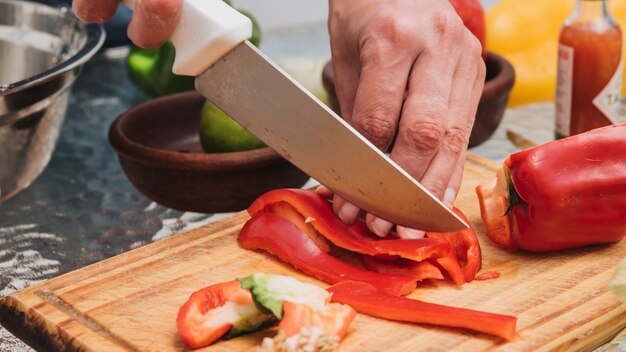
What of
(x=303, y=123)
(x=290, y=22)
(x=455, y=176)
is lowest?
(x=290, y=22)

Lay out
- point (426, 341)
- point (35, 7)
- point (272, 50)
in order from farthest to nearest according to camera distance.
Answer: point (272, 50) → point (35, 7) → point (426, 341)

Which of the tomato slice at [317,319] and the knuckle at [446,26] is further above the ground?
the knuckle at [446,26]

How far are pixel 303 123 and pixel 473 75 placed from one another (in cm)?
35

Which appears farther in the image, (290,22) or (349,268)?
(290,22)

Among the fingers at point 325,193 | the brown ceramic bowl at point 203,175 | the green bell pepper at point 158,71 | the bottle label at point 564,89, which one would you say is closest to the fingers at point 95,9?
the brown ceramic bowl at point 203,175

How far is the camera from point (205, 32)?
127 cm

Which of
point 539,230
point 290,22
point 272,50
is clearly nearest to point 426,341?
point 539,230

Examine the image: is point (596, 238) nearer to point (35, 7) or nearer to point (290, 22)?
point (35, 7)

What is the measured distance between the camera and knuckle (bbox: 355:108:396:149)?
139cm

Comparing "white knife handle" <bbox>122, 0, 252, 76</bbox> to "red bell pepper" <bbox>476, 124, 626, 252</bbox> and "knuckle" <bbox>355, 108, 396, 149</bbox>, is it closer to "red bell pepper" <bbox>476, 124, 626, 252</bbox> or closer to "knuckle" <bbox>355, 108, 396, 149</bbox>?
"knuckle" <bbox>355, 108, 396, 149</bbox>

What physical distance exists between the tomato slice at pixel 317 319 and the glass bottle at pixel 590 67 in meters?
0.97

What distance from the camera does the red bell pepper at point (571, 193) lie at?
1418 mm

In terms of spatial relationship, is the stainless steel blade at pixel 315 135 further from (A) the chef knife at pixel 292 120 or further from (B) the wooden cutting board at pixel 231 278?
(B) the wooden cutting board at pixel 231 278

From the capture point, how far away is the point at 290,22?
11.5ft
